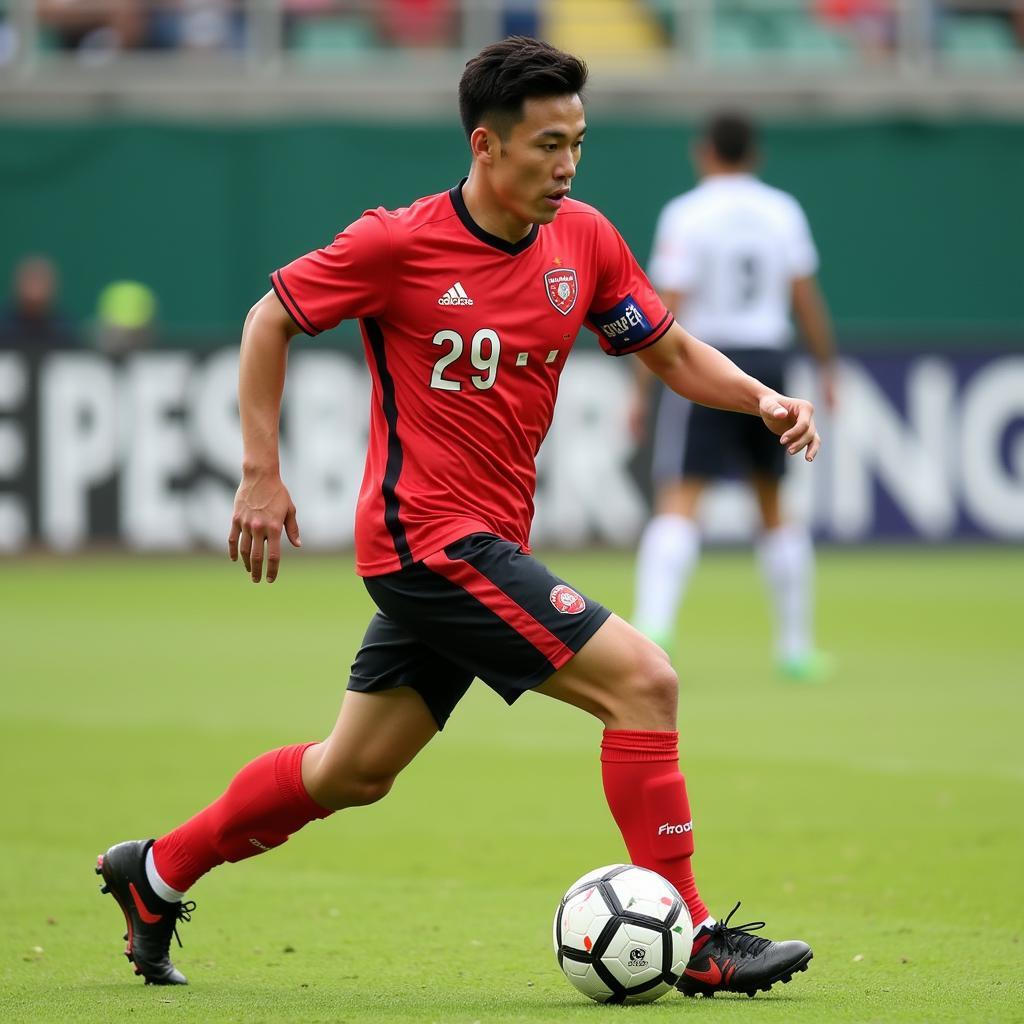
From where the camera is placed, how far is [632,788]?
4516 millimetres

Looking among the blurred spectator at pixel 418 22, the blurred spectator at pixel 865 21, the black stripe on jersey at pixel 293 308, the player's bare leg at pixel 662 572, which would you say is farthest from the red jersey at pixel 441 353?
the blurred spectator at pixel 865 21

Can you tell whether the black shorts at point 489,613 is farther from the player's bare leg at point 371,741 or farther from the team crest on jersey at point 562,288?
the team crest on jersey at point 562,288

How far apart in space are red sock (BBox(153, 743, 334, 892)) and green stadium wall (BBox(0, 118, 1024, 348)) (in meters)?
16.7

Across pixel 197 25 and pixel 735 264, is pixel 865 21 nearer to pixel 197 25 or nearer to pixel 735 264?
pixel 197 25

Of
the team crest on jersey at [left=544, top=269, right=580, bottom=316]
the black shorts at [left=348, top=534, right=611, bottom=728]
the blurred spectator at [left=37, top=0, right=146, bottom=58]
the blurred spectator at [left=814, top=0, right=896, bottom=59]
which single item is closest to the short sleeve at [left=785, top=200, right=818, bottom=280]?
the team crest on jersey at [left=544, top=269, right=580, bottom=316]

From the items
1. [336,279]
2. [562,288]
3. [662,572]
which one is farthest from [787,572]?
[336,279]

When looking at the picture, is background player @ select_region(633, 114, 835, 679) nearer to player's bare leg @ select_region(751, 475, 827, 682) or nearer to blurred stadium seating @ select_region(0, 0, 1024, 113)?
player's bare leg @ select_region(751, 475, 827, 682)

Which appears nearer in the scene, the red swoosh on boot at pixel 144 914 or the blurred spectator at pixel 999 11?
the red swoosh on boot at pixel 144 914

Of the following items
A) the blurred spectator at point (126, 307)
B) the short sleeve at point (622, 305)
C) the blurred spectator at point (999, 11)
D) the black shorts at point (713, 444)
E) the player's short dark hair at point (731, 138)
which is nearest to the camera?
the short sleeve at point (622, 305)

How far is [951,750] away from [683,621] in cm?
470

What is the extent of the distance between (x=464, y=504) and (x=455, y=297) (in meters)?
0.48

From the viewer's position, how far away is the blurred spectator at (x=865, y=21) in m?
22.0

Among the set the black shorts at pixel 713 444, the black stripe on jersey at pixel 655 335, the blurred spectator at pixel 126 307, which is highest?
the black stripe on jersey at pixel 655 335

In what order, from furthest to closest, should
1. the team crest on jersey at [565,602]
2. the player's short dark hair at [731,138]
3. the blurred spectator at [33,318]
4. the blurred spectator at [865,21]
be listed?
the blurred spectator at [865,21]
the blurred spectator at [33,318]
the player's short dark hair at [731,138]
the team crest on jersey at [565,602]
